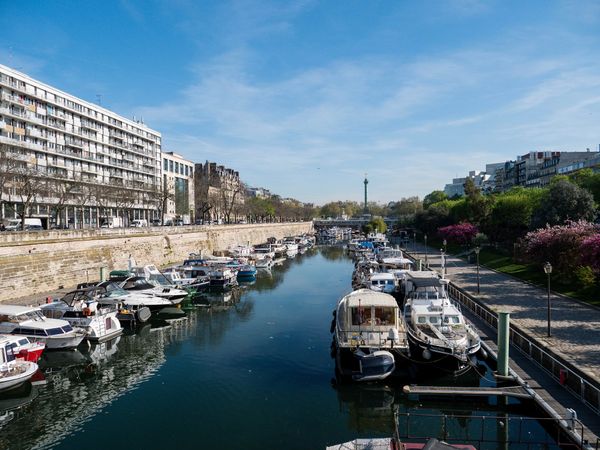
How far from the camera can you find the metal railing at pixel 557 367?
54.6ft

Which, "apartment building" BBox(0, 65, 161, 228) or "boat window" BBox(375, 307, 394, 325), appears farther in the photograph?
"apartment building" BBox(0, 65, 161, 228)

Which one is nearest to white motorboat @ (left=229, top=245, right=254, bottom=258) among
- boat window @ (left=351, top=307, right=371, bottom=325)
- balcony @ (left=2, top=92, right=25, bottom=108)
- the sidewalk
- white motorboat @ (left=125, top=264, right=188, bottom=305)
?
white motorboat @ (left=125, top=264, right=188, bottom=305)

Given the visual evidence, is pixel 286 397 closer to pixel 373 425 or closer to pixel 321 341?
pixel 373 425

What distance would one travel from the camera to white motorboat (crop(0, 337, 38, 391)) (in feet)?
66.0

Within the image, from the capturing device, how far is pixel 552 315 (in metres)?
28.4

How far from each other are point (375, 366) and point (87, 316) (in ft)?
60.9

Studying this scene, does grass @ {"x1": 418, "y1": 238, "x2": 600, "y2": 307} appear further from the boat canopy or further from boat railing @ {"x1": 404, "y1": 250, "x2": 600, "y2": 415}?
the boat canopy

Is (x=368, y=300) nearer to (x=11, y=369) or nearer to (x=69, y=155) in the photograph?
(x=11, y=369)

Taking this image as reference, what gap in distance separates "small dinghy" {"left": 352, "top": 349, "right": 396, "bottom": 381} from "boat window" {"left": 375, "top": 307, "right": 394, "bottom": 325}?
10.7 feet

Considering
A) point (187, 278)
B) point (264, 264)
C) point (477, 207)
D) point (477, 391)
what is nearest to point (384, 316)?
point (477, 391)

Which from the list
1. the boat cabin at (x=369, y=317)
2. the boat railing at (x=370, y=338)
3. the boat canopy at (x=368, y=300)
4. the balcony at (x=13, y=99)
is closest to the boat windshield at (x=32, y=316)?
the boat cabin at (x=369, y=317)

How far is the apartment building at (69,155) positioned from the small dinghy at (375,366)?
43.5 metres

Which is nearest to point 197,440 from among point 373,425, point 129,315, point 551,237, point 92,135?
point 373,425

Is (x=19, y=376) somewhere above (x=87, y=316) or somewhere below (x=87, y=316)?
below
